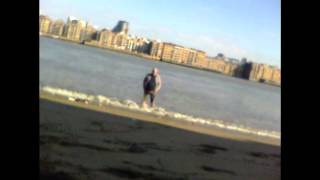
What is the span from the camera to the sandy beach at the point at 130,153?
722 centimetres

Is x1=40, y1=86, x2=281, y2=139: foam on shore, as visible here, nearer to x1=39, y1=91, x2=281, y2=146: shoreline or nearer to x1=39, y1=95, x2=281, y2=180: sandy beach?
x1=39, y1=91, x2=281, y2=146: shoreline

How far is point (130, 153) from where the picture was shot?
8805 millimetres

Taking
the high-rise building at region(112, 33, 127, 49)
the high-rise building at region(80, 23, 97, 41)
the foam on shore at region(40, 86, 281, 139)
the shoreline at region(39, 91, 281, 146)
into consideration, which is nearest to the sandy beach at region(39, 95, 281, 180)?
the shoreline at region(39, 91, 281, 146)

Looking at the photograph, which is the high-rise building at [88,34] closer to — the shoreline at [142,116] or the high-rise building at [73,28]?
the high-rise building at [73,28]

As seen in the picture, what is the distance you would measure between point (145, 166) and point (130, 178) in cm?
97

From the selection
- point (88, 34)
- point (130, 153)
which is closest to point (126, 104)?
point (130, 153)

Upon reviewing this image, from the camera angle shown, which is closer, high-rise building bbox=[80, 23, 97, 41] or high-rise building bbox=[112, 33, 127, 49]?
high-rise building bbox=[112, 33, 127, 49]

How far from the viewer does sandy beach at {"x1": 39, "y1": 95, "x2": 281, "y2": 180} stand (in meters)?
7.22

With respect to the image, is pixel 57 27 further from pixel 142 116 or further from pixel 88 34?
pixel 142 116

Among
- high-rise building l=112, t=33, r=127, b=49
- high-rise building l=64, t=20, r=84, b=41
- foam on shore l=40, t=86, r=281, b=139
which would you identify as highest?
high-rise building l=64, t=20, r=84, b=41
